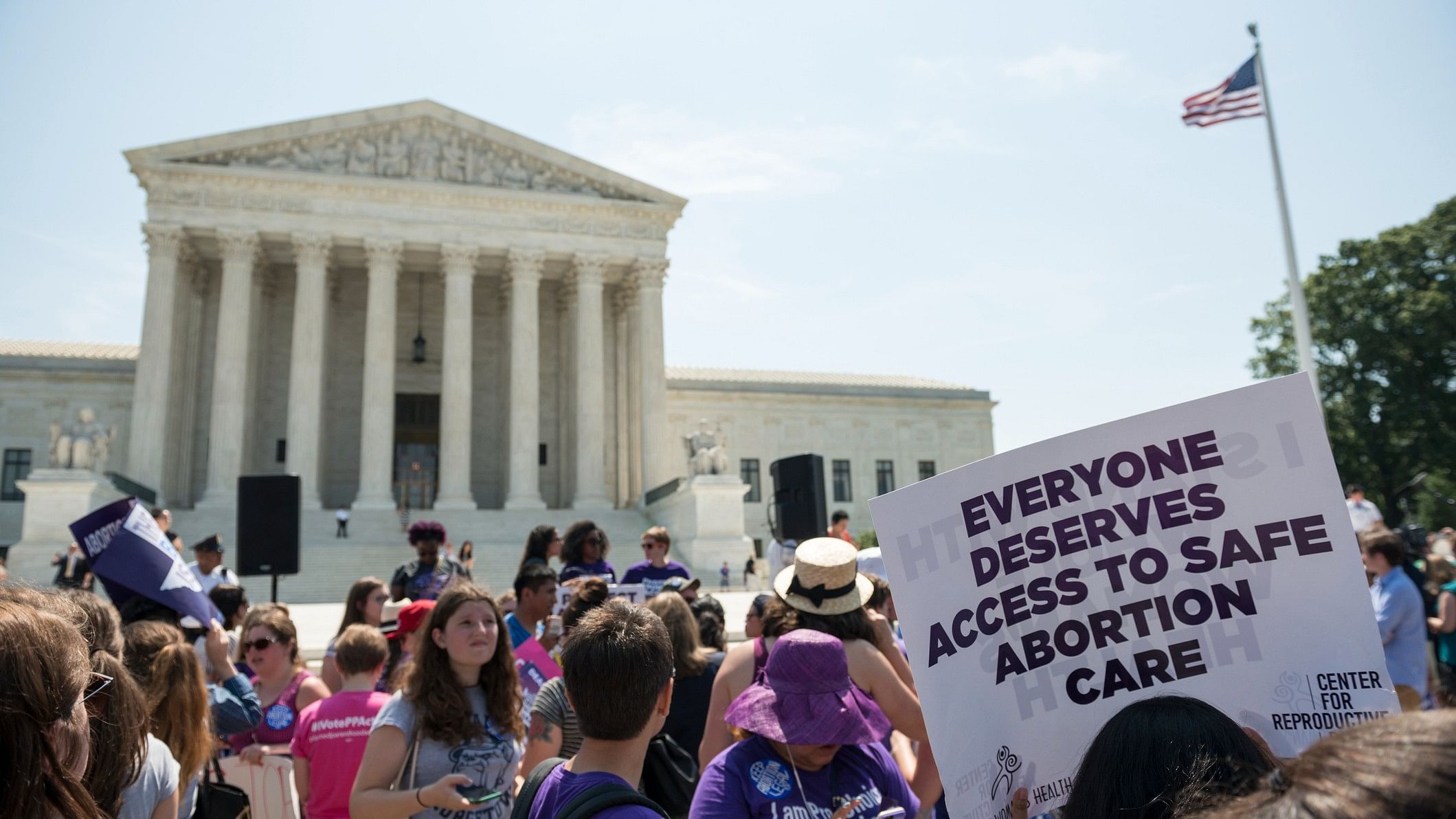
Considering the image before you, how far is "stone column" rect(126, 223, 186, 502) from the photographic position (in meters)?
33.7

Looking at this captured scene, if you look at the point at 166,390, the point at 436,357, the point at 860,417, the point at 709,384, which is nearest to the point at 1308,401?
the point at 166,390

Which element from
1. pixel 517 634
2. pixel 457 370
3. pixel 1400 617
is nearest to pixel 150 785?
pixel 517 634

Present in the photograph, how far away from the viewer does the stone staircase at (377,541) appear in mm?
29000

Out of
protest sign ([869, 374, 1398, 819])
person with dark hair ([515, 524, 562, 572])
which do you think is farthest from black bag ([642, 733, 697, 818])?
person with dark hair ([515, 524, 562, 572])

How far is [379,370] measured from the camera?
36.2 m

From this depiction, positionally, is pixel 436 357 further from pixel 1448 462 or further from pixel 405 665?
pixel 1448 462

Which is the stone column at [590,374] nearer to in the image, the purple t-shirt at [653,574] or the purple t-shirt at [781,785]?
the purple t-shirt at [653,574]

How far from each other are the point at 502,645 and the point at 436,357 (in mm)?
39691

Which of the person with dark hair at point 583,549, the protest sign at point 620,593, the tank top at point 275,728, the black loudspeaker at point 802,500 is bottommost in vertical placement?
the tank top at point 275,728

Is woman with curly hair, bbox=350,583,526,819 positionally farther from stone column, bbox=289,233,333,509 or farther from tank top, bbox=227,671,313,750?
stone column, bbox=289,233,333,509

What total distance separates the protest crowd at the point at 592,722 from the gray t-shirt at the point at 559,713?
0.04 ft

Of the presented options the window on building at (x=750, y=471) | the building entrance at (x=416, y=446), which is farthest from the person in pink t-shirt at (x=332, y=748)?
the window on building at (x=750, y=471)

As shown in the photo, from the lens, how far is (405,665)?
4.48 metres

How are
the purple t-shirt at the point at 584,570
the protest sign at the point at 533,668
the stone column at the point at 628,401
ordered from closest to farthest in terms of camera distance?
the protest sign at the point at 533,668 → the purple t-shirt at the point at 584,570 → the stone column at the point at 628,401
